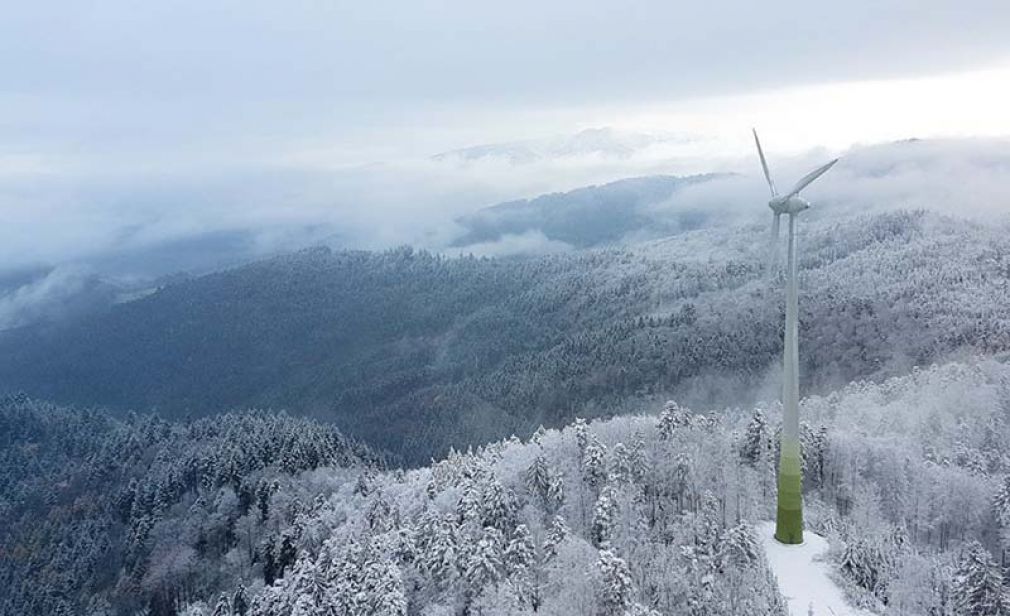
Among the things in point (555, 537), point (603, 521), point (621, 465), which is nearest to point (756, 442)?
point (621, 465)

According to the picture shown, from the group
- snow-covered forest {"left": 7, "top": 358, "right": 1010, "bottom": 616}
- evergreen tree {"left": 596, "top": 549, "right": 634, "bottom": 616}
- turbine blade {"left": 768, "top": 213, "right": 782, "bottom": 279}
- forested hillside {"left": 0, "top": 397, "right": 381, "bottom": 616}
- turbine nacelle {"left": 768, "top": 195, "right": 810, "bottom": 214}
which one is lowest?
forested hillside {"left": 0, "top": 397, "right": 381, "bottom": 616}

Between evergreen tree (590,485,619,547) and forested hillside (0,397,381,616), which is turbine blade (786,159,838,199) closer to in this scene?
evergreen tree (590,485,619,547)

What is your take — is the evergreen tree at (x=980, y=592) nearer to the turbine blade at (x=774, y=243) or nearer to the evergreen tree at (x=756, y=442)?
the turbine blade at (x=774, y=243)

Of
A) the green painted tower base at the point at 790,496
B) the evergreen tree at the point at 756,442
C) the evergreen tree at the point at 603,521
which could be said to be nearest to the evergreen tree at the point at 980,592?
the green painted tower base at the point at 790,496

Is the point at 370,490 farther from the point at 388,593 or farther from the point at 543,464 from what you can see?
the point at 388,593

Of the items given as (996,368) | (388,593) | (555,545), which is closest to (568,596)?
(555,545)

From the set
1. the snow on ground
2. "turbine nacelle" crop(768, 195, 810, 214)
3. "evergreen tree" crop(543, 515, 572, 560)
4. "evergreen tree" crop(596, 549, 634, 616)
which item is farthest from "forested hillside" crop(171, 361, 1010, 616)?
"turbine nacelle" crop(768, 195, 810, 214)

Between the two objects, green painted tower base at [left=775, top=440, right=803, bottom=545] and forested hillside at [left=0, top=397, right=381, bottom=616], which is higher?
green painted tower base at [left=775, top=440, right=803, bottom=545]
